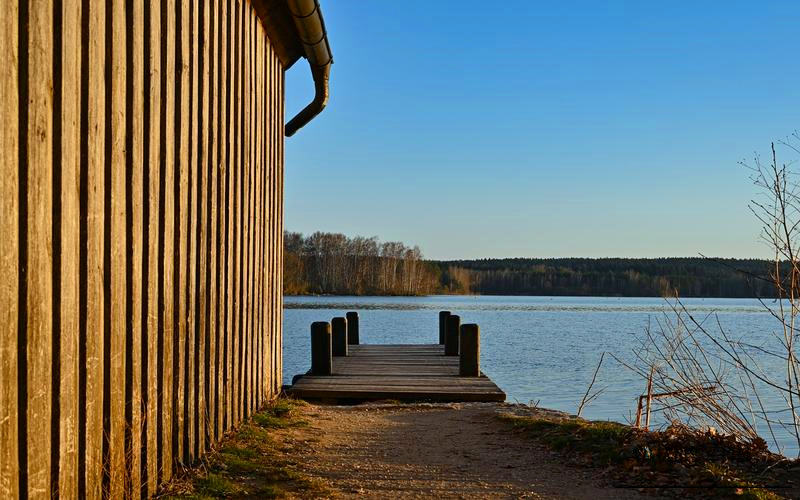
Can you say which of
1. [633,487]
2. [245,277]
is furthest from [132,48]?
[633,487]

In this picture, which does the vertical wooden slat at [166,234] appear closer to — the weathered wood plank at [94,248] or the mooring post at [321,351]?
the weathered wood plank at [94,248]

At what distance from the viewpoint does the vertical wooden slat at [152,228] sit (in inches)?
170

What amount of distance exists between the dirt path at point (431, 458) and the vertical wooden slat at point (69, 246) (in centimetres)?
225

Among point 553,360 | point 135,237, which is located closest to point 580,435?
point 135,237

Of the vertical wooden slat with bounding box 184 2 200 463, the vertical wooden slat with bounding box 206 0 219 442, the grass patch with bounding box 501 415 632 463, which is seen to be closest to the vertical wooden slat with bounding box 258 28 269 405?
the vertical wooden slat with bounding box 206 0 219 442

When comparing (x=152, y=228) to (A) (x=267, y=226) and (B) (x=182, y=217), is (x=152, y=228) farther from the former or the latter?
(A) (x=267, y=226)

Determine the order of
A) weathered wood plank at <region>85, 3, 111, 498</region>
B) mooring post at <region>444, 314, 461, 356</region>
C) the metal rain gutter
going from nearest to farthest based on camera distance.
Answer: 1. weathered wood plank at <region>85, 3, 111, 498</region>
2. the metal rain gutter
3. mooring post at <region>444, 314, 461, 356</region>

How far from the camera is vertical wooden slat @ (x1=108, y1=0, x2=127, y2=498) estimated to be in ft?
12.2

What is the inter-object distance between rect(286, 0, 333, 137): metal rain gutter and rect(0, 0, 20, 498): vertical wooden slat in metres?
4.47

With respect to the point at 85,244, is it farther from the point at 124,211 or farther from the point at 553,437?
the point at 553,437

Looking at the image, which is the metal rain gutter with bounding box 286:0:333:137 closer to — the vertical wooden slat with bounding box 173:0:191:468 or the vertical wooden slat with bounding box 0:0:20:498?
the vertical wooden slat with bounding box 173:0:191:468

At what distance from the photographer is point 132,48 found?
4020 millimetres

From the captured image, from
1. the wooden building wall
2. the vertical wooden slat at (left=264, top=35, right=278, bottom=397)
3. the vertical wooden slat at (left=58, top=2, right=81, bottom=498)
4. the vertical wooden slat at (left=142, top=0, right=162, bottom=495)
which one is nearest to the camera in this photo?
the wooden building wall

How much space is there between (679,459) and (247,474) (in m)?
3.14
